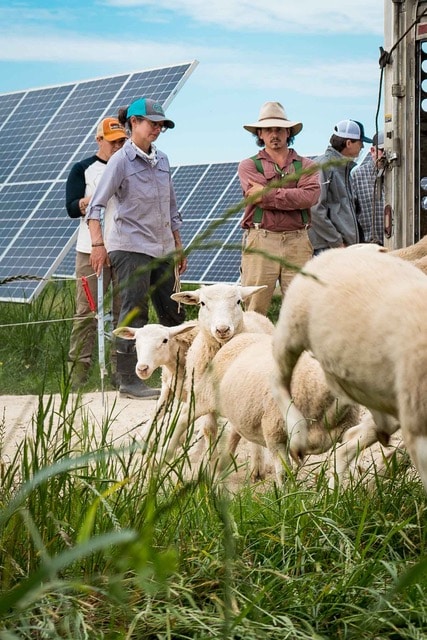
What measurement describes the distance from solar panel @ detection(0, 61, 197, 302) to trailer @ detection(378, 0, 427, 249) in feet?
11.2

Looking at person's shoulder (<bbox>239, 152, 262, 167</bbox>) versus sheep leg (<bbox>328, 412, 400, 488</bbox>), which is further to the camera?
person's shoulder (<bbox>239, 152, 262, 167</bbox>)

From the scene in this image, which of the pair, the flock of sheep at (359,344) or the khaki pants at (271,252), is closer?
the flock of sheep at (359,344)

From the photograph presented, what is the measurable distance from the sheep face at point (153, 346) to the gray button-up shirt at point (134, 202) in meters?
1.82

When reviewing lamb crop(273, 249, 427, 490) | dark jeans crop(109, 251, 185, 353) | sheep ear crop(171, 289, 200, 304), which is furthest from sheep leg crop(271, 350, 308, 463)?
dark jeans crop(109, 251, 185, 353)

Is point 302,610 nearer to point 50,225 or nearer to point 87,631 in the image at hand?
point 87,631

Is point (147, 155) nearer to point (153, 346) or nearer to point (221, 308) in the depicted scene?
point (153, 346)

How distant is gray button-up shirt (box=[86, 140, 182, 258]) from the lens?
9.75 m

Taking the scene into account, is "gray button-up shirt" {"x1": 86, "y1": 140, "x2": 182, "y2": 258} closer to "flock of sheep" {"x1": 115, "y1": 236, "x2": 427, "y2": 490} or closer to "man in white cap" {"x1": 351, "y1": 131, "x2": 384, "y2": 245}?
"man in white cap" {"x1": 351, "y1": 131, "x2": 384, "y2": 245}

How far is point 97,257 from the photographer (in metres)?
9.94

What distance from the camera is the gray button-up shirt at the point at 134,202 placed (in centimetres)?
975

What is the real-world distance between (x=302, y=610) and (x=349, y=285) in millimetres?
1008

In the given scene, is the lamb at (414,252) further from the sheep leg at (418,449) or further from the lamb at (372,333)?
the sheep leg at (418,449)

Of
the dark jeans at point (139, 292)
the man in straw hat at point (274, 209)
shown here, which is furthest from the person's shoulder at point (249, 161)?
the dark jeans at point (139, 292)

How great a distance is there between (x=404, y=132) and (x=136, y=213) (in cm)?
261
